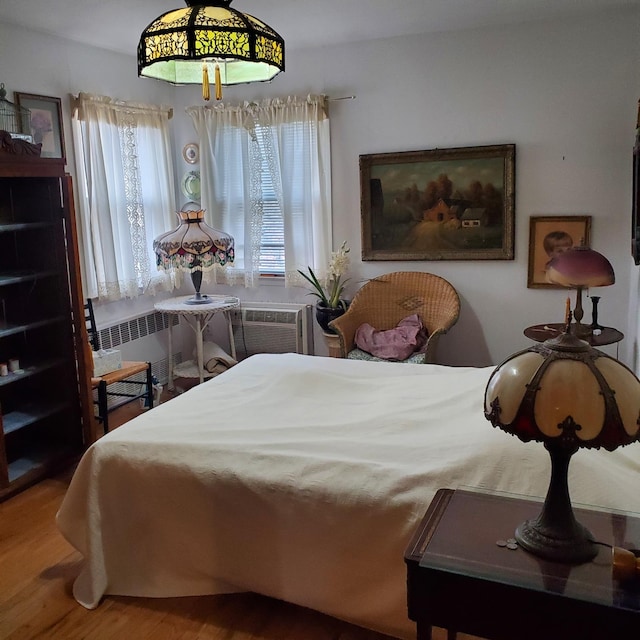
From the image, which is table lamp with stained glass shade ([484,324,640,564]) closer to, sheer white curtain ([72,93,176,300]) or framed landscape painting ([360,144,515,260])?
framed landscape painting ([360,144,515,260])

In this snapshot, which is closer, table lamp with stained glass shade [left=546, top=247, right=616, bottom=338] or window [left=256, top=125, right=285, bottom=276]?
table lamp with stained glass shade [left=546, top=247, right=616, bottom=338]

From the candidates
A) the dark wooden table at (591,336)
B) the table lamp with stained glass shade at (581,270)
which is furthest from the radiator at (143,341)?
the table lamp with stained glass shade at (581,270)

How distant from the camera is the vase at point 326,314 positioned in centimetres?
462

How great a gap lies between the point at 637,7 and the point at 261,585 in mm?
3880

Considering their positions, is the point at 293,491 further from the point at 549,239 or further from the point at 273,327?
the point at 273,327

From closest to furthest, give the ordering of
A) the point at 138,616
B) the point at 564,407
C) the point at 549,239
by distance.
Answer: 1. the point at 564,407
2. the point at 138,616
3. the point at 549,239

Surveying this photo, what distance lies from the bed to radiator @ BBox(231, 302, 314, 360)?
7.49 ft

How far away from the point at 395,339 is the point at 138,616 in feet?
8.20

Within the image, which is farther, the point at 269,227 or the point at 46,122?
the point at 269,227

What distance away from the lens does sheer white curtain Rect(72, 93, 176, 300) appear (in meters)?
4.22

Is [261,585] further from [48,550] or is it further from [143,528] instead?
[48,550]

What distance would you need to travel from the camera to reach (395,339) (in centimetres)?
424

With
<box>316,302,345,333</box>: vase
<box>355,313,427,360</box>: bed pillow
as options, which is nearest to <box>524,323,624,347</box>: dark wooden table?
<box>355,313,427,360</box>: bed pillow

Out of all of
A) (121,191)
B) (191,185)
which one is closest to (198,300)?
(121,191)
